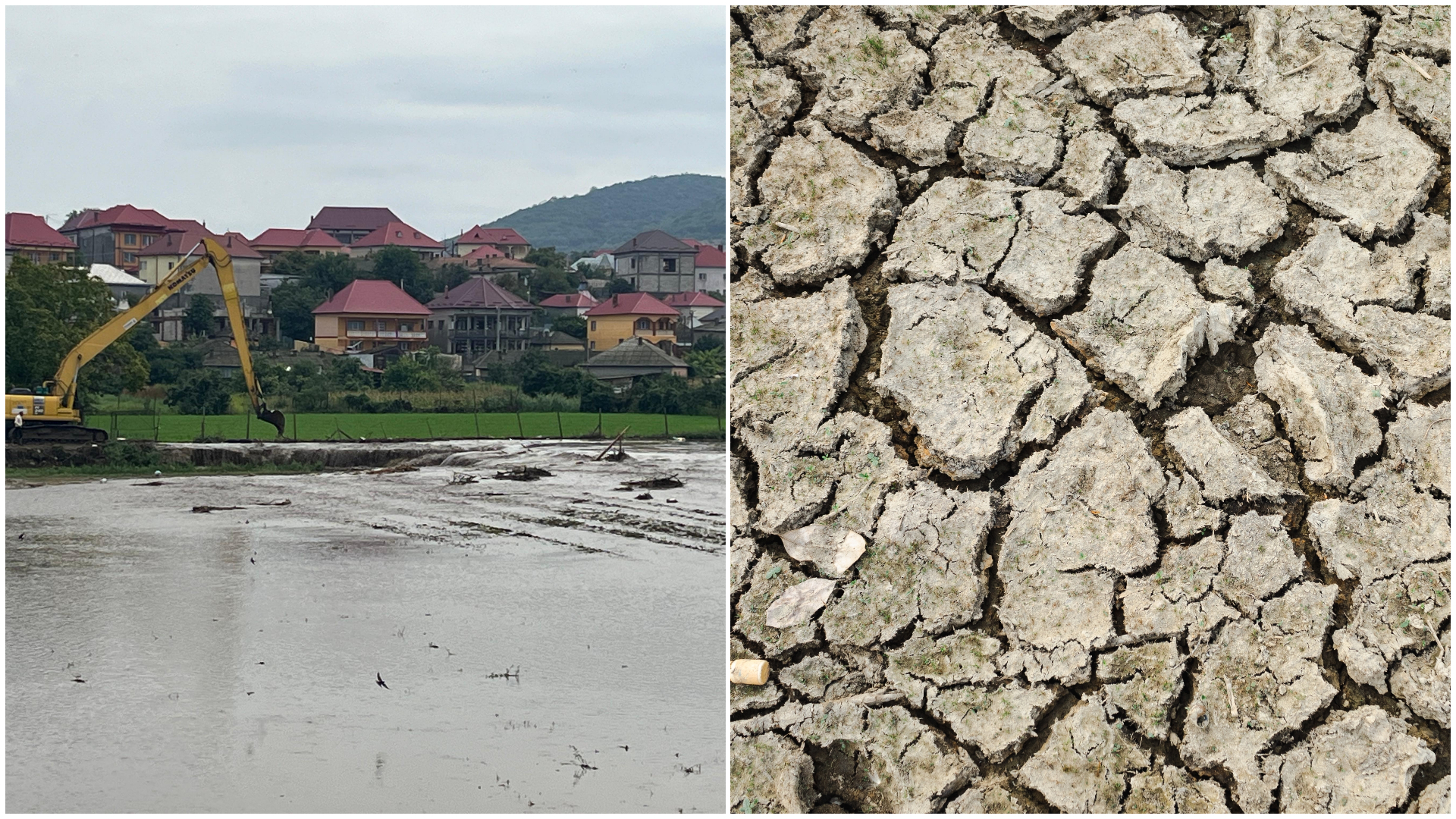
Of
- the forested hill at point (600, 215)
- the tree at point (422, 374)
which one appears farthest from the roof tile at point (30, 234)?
the forested hill at point (600, 215)

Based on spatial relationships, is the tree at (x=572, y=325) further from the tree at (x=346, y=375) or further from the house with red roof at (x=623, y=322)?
the tree at (x=346, y=375)

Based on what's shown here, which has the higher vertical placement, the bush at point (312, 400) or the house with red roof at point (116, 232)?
the house with red roof at point (116, 232)

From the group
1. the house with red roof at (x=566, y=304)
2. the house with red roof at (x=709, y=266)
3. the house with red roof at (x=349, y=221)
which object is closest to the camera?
the house with red roof at (x=709, y=266)

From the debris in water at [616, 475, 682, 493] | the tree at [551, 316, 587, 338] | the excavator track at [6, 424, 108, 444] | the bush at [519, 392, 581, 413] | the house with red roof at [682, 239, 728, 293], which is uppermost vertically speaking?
the house with red roof at [682, 239, 728, 293]

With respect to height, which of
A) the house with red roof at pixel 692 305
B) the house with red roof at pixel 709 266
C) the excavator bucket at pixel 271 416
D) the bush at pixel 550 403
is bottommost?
the excavator bucket at pixel 271 416

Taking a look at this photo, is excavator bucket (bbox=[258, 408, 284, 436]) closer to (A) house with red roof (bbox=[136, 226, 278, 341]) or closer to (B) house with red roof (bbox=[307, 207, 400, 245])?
(A) house with red roof (bbox=[136, 226, 278, 341])

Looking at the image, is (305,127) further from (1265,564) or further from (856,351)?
(1265,564)

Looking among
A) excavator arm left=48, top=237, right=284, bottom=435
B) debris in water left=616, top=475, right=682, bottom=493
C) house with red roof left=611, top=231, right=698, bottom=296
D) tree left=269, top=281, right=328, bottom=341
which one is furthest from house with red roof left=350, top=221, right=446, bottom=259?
debris in water left=616, top=475, right=682, bottom=493
